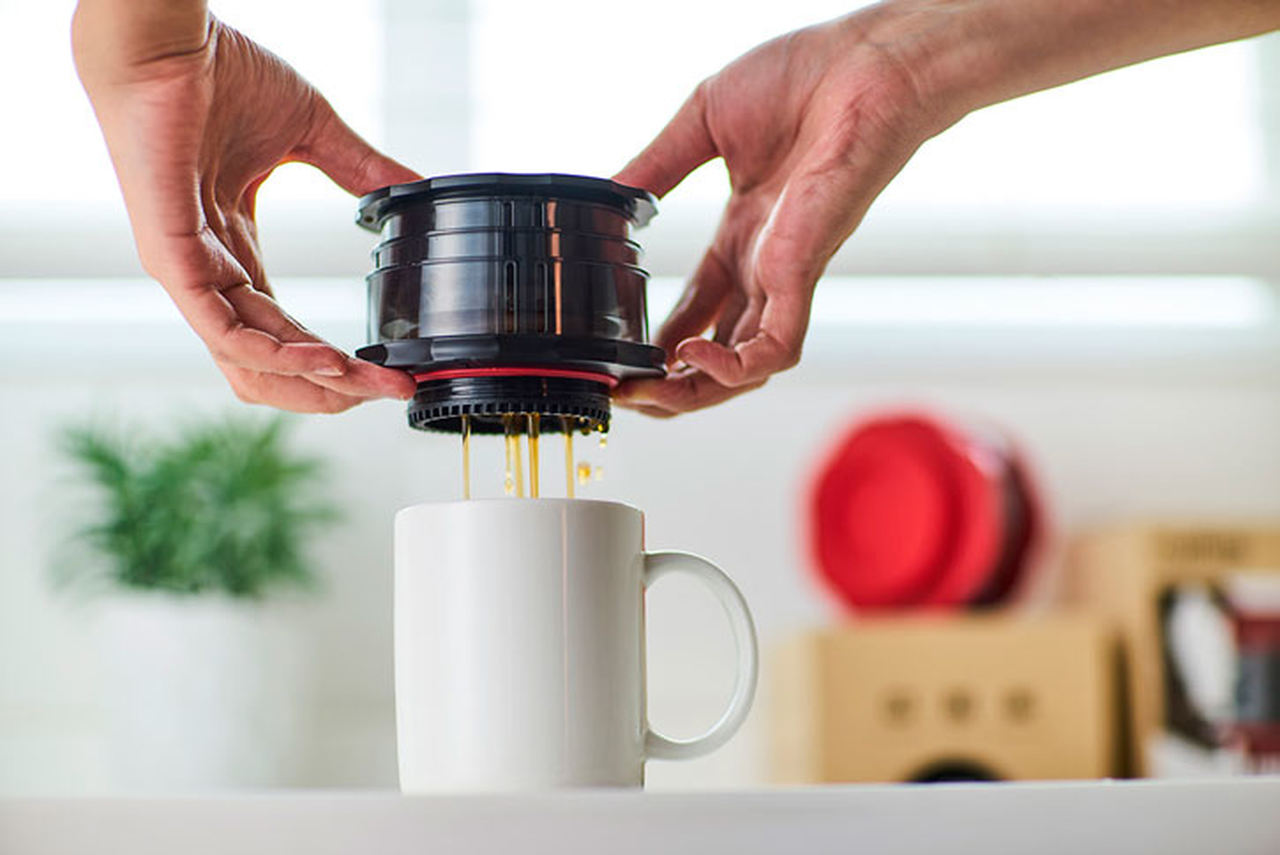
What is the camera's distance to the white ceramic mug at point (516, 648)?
0.64 metres

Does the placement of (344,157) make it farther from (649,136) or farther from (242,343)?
(649,136)

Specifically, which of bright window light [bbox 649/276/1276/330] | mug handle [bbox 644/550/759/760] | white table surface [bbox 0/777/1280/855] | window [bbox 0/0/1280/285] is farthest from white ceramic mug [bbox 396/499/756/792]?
bright window light [bbox 649/276/1276/330]

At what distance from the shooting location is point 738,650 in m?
0.71

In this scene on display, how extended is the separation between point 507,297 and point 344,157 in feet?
0.75

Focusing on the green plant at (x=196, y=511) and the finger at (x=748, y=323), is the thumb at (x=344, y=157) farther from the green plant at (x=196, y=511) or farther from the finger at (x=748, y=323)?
the green plant at (x=196, y=511)

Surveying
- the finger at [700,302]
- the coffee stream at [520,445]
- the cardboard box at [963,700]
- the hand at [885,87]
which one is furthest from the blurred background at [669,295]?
the coffee stream at [520,445]

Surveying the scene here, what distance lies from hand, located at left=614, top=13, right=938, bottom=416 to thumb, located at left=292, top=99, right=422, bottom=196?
0.14 metres

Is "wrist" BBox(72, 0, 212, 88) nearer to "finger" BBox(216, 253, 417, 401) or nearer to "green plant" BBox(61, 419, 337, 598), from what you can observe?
"finger" BBox(216, 253, 417, 401)

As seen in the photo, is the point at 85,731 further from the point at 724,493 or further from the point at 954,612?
the point at 954,612

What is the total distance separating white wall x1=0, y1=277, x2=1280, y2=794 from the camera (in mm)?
1907

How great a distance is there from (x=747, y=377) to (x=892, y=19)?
8.2 inches

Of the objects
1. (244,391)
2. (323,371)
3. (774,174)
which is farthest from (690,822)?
(774,174)

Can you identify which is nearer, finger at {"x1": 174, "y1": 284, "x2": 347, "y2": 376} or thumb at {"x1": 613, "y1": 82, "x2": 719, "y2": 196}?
finger at {"x1": 174, "y1": 284, "x2": 347, "y2": 376}

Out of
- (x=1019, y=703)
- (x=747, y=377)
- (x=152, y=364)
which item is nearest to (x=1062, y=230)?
(x=1019, y=703)
